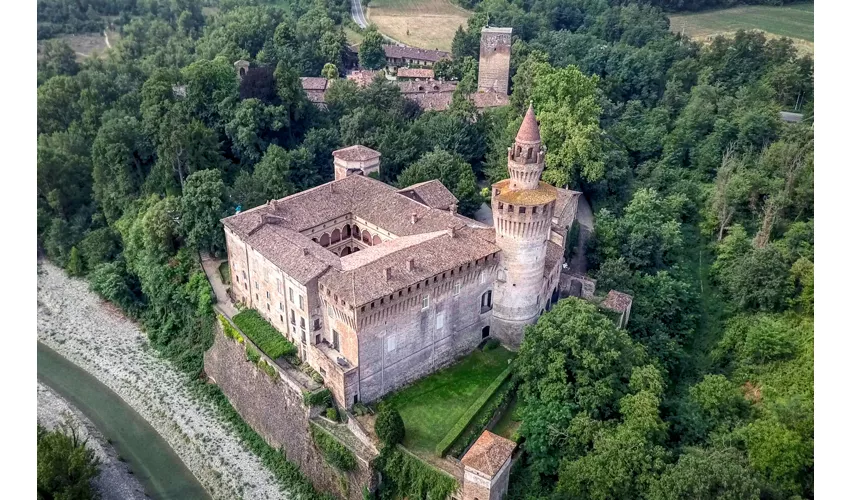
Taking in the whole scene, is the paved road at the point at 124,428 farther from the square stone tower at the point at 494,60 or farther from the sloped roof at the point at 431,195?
the square stone tower at the point at 494,60

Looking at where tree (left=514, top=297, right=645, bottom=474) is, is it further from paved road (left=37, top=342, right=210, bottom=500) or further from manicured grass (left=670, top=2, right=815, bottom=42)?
manicured grass (left=670, top=2, right=815, bottom=42)

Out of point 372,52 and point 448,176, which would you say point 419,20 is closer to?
point 372,52

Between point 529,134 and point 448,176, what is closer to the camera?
point 529,134

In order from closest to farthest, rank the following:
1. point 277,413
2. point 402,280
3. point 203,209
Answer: point 402,280
point 277,413
point 203,209

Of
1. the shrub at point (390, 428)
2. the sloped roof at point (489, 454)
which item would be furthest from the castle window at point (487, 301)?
the sloped roof at point (489, 454)

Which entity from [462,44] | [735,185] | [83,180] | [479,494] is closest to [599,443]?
[479,494]

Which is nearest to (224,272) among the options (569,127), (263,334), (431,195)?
(263,334)

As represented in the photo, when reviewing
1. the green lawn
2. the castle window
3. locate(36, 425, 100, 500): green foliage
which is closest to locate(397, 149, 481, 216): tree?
the castle window
